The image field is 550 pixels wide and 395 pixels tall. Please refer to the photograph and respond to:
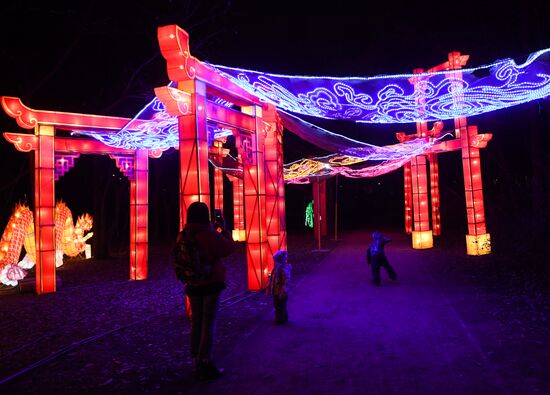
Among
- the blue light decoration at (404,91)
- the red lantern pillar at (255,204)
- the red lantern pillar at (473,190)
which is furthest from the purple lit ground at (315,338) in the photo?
the blue light decoration at (404,91)

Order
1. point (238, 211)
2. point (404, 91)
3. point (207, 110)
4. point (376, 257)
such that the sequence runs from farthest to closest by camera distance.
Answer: point (238, 211) → point (376, 257) → point (404, 91) → point (207, 110)

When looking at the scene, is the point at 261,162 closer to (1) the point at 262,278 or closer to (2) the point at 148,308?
(1) the point at 262,278

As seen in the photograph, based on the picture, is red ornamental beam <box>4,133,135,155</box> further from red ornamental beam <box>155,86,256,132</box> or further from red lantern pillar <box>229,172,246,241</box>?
red lantern pillar <box>229,172,246,241</box>

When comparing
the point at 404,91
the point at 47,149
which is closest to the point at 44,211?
the point at 47,149

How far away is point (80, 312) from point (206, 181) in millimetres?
3568

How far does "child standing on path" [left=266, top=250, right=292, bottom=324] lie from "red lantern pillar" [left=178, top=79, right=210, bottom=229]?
5.08 feet

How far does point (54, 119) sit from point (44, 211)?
85.0 inches

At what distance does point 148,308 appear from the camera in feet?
27.3

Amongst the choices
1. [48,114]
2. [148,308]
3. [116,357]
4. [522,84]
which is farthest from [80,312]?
[522,84]

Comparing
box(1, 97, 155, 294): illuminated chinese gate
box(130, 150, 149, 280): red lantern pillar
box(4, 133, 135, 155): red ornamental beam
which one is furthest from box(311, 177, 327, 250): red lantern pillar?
box(1, 97, 155, 294): illuminated chinese gate

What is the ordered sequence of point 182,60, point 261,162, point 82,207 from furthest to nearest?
point 82,207 < point 261,162 < point 182,60

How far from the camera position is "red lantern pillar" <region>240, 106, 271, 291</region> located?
9.41 m

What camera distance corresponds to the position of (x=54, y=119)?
1049cm

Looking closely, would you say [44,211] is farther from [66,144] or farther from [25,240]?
[25,240]
